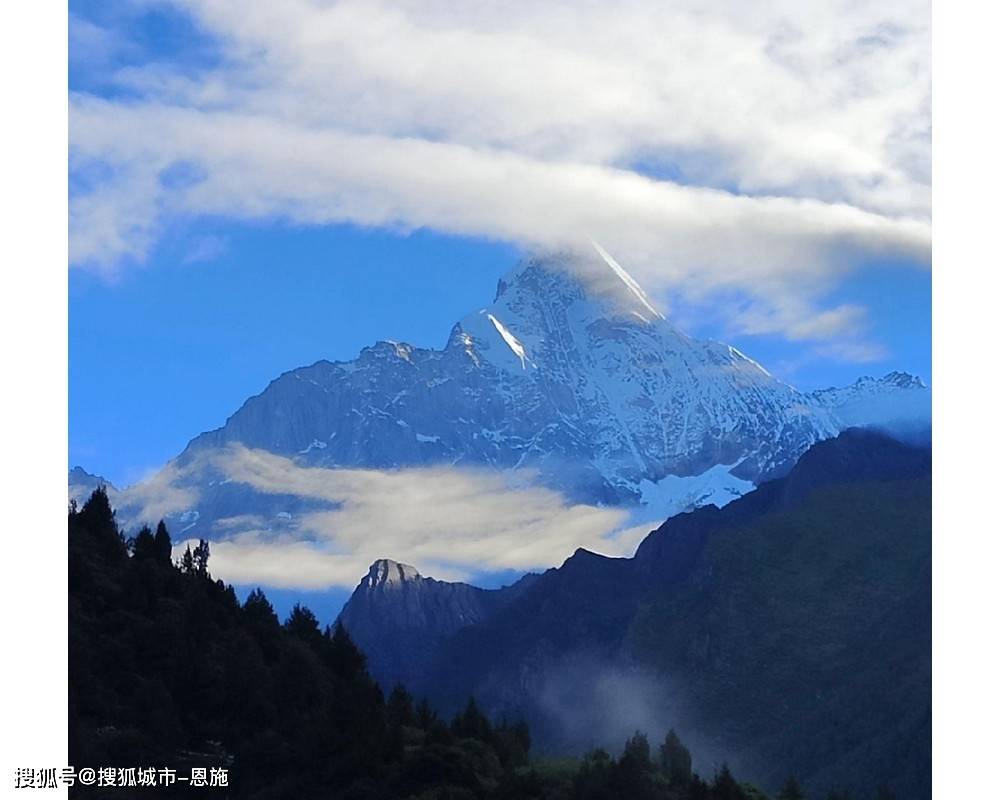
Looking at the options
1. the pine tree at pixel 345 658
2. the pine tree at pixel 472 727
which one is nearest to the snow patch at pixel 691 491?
the pine tree at pixel 345 658

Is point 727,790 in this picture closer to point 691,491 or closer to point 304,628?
point 304,628

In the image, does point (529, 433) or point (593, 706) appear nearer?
point (593, 706)

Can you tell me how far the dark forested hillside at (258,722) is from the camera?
3409 cm

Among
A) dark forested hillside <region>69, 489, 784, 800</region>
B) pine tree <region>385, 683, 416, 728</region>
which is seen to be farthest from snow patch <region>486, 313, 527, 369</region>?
pine tree <region>385, 683, 416, 728</region>

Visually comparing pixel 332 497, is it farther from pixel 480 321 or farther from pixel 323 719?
pixel 323 719

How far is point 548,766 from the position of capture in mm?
37062

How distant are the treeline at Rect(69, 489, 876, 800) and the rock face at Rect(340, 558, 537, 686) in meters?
64.9

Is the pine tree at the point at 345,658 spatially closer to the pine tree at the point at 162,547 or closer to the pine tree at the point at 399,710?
the pine tree at the point at 399,710

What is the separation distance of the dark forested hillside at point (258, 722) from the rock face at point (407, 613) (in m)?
64.7

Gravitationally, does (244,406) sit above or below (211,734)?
above

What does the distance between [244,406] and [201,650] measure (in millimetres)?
72654

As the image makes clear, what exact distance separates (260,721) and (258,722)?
0.18 ft

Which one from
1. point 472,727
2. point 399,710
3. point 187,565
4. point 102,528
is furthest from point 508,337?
point 472,727
